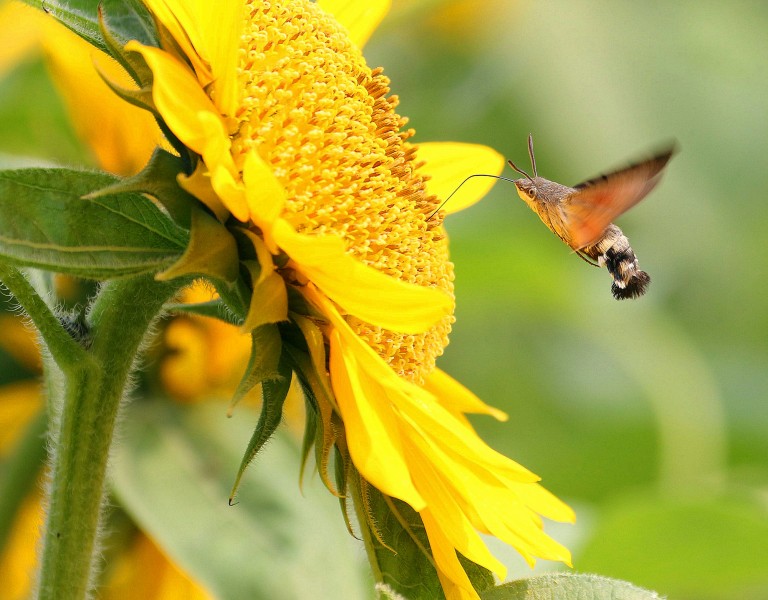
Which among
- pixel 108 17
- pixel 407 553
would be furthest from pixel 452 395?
pixel 108 17

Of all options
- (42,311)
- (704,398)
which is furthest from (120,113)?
(704,398)

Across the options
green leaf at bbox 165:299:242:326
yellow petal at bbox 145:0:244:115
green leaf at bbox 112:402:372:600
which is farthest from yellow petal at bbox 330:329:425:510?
green leaf at bbox 112:402:372:600

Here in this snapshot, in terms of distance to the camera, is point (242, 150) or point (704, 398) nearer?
point (242, 150)

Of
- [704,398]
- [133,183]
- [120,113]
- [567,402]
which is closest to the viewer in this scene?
[133,183]

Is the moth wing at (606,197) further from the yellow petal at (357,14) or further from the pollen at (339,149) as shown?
→ the yellow petal at (357,14)

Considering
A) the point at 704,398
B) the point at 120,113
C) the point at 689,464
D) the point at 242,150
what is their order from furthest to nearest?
the point at 704,398, the point at 689,464, the point at 120,113, the point at 242,150

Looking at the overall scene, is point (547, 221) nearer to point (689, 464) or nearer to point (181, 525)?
point (181, 525)

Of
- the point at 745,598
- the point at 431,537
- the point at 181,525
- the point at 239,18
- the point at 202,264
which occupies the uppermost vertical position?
the point at 239,18

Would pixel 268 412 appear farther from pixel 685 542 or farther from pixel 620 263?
pixel 685 542
